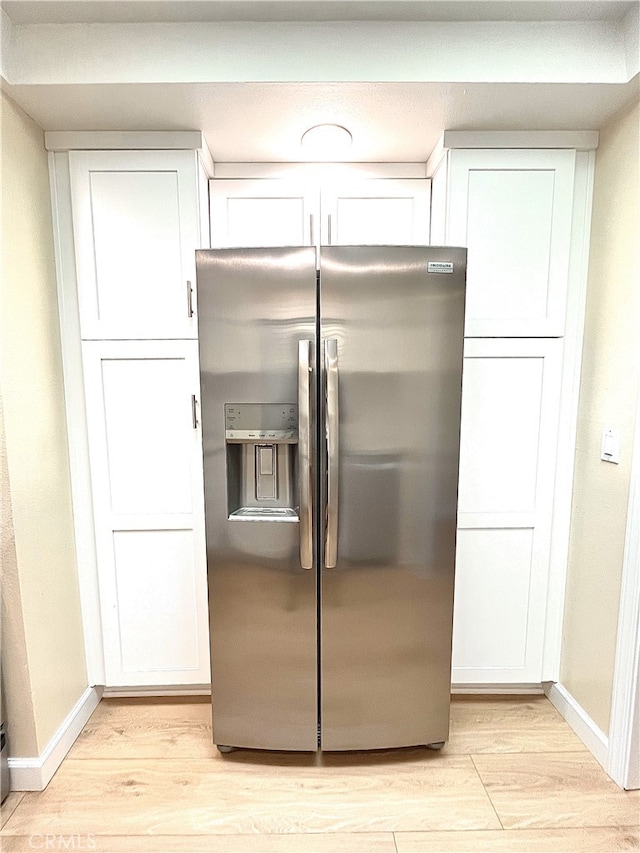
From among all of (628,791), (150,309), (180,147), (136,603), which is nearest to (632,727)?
(628,791)

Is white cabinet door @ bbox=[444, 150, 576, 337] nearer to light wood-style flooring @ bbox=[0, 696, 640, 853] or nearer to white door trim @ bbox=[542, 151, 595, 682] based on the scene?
white door trim @ bbox=[542, 151, 595, 682]

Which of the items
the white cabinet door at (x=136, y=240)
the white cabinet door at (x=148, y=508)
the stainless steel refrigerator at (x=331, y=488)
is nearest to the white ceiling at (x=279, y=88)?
the white cabinet door at (x=136, y=240)

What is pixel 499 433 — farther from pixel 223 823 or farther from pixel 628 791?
pixel 223 823

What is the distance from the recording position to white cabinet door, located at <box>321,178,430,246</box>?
1866 millimetres

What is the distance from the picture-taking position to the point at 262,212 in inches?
73.7

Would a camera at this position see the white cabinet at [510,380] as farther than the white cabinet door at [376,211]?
No

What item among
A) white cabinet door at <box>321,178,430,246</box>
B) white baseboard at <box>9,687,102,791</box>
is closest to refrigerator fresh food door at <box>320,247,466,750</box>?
white cabinet door at <box>321,178,430,246</box>

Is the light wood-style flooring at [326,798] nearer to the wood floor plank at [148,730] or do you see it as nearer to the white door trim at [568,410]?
the wood floor plank at [148,730]

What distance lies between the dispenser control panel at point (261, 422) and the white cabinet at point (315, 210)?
793 millimetres

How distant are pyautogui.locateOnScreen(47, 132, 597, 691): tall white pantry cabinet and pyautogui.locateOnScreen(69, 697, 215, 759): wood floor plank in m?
0.11

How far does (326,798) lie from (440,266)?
5.93ft

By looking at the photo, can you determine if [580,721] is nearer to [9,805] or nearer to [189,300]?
[9,805]

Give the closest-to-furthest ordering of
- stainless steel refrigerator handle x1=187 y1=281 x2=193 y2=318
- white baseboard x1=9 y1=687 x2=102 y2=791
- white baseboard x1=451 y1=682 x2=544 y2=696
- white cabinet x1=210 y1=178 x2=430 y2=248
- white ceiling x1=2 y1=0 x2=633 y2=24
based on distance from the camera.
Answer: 1. white ceiling x1=2 y1=0 x2=633 y2=24
2. white baseboard x1=9 y1=687 x2=102 y2=791
3. stainless steel refrigerator handle x1=187 y1=281 x2=193 y2=318
4. white cabinet x1=210 y1=178 x2=430 y2=248
5. white baseboard x1=451 y1=682 x2=544 y2=696

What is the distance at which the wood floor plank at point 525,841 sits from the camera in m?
1.35
